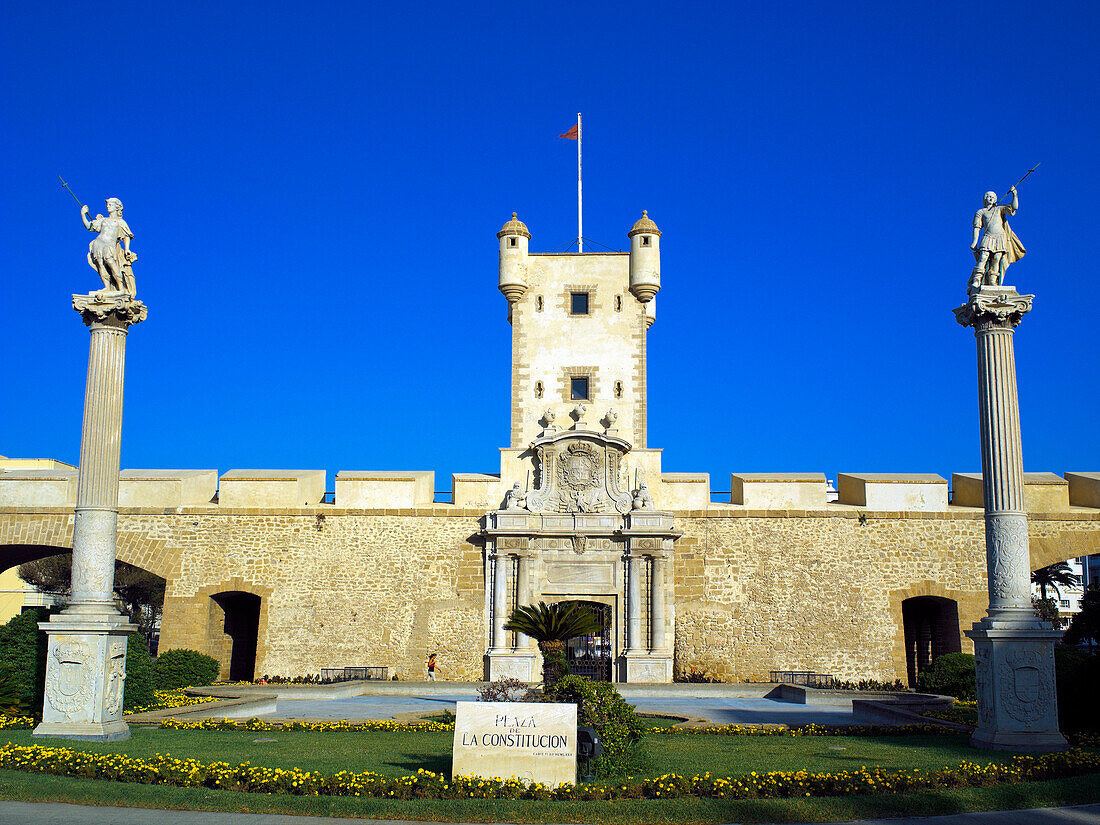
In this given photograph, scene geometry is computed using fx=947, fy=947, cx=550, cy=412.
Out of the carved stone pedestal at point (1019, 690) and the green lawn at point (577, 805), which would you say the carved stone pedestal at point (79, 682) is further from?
the carved stone pedestal at point (1019, 690)

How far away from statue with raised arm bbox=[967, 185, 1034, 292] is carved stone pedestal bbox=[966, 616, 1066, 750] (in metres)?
4.78

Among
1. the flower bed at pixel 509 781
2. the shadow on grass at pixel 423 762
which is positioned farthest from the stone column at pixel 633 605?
the flower bed at pixel 509 781

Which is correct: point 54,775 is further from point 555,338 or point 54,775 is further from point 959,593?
point 959,593

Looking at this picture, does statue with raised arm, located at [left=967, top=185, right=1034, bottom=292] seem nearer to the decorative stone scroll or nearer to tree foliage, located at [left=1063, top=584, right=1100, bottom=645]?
tree foliage, located at [left=1063, top=584, right=1100, bottom=645]

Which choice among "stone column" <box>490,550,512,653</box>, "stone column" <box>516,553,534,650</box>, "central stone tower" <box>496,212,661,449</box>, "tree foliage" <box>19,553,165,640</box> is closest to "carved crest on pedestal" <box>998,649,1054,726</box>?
"stone column" <box>516,553,534,650</box>

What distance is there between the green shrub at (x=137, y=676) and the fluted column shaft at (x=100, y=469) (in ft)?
9.51

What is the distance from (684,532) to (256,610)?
1250cm

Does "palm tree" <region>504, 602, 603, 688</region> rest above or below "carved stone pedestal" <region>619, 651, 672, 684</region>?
above

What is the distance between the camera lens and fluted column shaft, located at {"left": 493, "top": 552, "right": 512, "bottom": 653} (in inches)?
922

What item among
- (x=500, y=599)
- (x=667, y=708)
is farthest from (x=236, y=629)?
(x=667, y=708)

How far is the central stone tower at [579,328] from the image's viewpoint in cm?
2644

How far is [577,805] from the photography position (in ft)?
27.6

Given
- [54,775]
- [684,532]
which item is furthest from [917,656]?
[54,775]

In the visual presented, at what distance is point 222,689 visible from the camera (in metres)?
20.2
